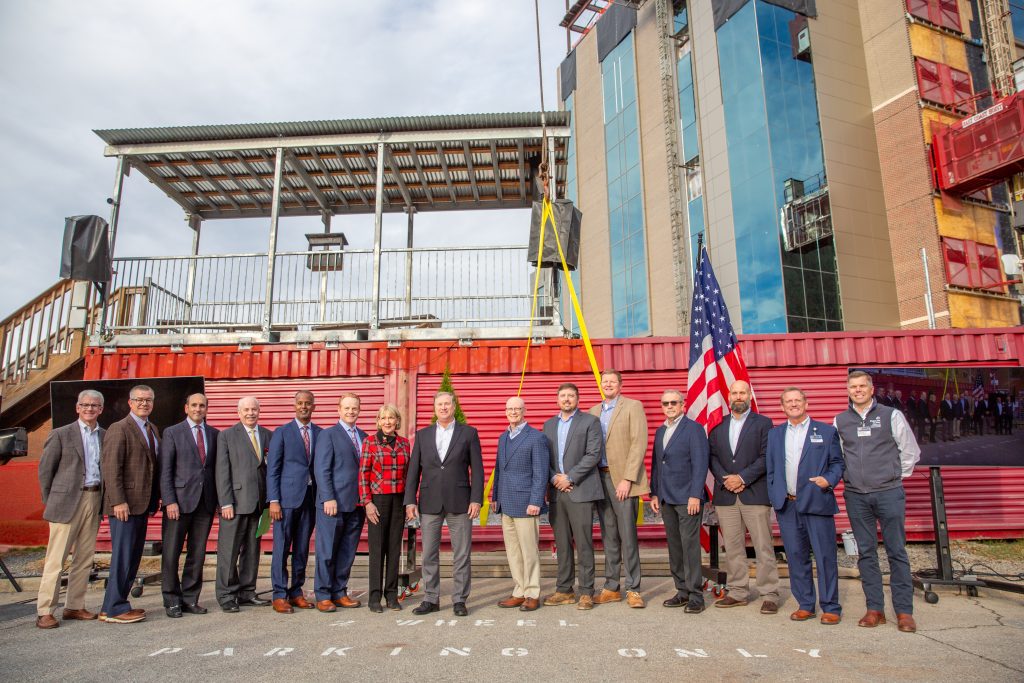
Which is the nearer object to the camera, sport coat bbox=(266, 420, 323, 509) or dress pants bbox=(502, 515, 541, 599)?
dress pants bbox=(502, 515, 541, 599)

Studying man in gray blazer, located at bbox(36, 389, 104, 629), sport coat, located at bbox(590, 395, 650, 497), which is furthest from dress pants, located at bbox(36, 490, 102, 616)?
sport coat, located at bbox(590, 395, 650, 497)

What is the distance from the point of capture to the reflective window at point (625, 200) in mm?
30016

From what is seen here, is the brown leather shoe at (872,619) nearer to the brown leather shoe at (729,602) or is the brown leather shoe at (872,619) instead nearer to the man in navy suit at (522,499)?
the brown leather shoe at (729,602)

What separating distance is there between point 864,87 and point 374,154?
23802 millimetres

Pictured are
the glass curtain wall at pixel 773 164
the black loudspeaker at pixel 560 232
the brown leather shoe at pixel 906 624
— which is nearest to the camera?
the brown leather shoe at pixel 906 624

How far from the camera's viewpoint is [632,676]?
3.21m

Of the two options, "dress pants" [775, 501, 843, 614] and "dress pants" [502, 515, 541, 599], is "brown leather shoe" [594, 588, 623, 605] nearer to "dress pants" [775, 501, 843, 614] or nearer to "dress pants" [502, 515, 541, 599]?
"dress pants" [502, 515, 541, 599]

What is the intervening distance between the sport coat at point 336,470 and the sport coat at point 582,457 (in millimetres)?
1658

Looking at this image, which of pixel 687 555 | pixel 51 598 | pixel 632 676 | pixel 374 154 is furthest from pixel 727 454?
pixel 374 154

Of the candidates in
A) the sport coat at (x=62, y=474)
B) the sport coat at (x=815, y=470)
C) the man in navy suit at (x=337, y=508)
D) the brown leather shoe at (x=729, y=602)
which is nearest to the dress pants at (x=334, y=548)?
the man in navy suit at (x=337, y=508)

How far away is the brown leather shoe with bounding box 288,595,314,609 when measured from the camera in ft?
16.9

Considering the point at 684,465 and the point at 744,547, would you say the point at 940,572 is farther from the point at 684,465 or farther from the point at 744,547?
the point at 684,465

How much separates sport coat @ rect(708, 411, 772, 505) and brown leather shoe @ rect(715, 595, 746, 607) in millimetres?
747

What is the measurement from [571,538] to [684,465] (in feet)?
3.74
